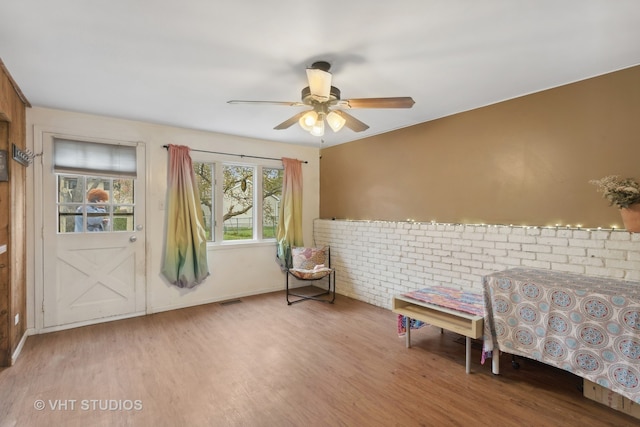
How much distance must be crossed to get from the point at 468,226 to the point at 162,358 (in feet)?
10.5

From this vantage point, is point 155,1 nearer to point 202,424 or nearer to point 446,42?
point 446,42

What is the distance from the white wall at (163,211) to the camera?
10.8ft

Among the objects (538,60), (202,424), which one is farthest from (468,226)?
(202,424)

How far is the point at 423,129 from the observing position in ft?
12.5

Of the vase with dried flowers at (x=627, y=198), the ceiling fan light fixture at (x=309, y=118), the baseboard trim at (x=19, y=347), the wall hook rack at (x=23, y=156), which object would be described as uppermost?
the ceiling fan light fixture at (x=309, y=118)

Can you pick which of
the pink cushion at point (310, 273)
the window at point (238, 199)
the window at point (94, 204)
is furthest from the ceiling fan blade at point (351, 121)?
the window at point (94, 204)

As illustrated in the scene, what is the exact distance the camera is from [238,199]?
4773 mm

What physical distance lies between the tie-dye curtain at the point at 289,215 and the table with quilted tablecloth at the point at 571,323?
3.00 meters

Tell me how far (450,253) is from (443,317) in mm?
881

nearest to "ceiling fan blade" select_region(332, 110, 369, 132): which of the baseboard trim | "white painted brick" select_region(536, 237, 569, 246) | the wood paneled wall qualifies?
"white painted brick" select_region(536, 237, 569, 246)

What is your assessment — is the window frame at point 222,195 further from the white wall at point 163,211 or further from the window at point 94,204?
the window at point 94,204

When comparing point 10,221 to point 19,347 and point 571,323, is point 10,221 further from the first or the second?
point 571,323

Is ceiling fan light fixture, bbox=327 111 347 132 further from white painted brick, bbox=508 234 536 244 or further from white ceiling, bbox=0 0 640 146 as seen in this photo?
white painted brick, bbox=508 234 536 244

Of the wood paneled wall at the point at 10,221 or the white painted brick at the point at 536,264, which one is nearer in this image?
the wood paneled wall at the point at 10,221
